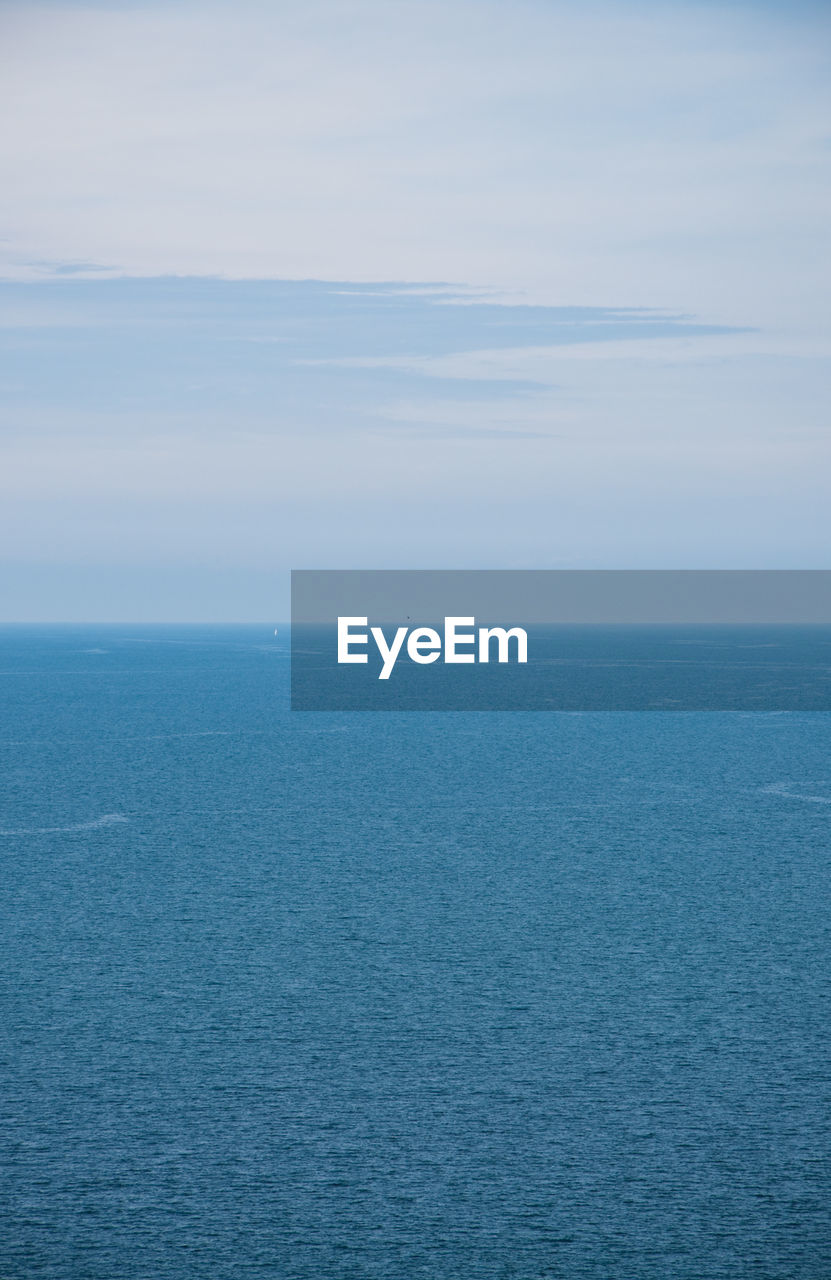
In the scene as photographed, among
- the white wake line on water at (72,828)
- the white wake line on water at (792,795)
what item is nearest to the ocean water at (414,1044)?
the white wake line on water at (72,828)

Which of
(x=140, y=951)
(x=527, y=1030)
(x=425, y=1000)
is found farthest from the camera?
(x=140, y=951)

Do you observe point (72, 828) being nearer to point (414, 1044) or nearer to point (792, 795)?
point (414, 1044)

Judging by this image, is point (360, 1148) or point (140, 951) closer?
point (360, 1148)

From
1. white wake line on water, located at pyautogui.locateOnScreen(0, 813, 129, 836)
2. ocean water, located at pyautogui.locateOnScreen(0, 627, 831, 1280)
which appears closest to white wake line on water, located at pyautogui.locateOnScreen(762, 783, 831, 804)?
ocean water, located at pyautogui.locateOnScreen(0, 627, 831, 1280)

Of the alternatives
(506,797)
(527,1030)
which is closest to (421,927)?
(527,1030)

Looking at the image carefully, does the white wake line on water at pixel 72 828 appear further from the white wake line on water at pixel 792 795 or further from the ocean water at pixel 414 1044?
the white wake line on water at pixel 792 795

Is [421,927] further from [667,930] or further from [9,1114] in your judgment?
[9,1114]
